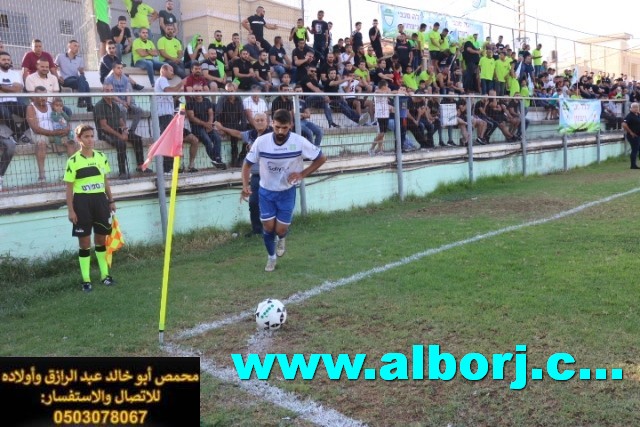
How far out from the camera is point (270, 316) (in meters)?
5.15

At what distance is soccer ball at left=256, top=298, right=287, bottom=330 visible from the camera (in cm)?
514

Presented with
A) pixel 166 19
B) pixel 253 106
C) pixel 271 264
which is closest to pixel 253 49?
pixel 166 19

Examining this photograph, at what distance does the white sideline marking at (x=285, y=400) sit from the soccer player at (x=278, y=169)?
292cm

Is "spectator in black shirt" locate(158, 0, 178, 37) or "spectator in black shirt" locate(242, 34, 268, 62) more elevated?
"spectator in black shirt" locate(158, 0, 178, 37)

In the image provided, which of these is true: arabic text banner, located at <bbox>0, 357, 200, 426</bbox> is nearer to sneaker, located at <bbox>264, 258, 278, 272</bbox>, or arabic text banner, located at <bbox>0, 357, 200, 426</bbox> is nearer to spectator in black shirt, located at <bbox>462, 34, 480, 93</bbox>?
sneaker, located at <bbox>264, 258, 278, 272</bbox>

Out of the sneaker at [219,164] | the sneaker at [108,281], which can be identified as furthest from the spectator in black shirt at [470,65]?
the sneaker at [108,281]

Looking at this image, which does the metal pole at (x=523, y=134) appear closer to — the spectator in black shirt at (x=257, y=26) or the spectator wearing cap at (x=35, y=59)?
the spectator in black shirt at (x=257, y=26)

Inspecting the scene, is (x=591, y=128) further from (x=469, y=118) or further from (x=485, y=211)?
(x=485, y=211)

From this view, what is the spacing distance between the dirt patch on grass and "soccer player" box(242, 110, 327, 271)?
4360 millimetres

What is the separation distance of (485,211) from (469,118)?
4232 millimetres

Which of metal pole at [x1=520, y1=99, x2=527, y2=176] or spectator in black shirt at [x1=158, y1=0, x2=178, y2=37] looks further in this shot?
metal pole at [x1=520, y1=99, x2=527, y2=176]

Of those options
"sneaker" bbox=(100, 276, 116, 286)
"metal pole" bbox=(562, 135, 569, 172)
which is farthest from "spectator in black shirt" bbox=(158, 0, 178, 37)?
"metal pole" bbox=(562, 135, 569, 172)

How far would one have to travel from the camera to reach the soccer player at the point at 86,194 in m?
6.73

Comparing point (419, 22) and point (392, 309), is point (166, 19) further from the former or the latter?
point (392, 309)
